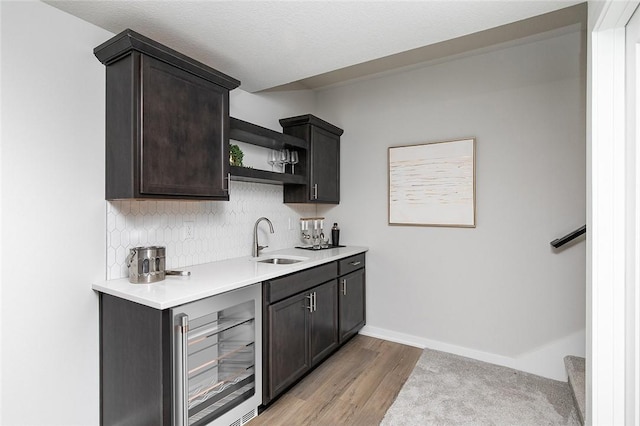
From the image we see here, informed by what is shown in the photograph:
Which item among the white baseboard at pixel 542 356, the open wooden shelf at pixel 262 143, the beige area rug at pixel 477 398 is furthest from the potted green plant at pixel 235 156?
the white baseboard at pixel 542 356

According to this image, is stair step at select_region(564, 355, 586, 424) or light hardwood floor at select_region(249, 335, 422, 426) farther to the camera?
light hardwood floor at select_region(249, 335, 422, 426)

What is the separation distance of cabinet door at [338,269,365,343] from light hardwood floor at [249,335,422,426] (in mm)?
193

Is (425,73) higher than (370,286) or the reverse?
higher

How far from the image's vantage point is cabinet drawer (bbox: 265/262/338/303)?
213 cm

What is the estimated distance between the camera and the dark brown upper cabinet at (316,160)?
3.12m

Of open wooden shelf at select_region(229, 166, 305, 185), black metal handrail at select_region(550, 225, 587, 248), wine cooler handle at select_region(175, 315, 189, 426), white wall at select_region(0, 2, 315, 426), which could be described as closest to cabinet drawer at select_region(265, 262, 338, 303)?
wine cooler handle at select_region(175, 315, 189, 426)

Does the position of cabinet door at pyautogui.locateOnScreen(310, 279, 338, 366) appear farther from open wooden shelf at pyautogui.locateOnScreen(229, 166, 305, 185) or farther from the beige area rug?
open wooden shelf at pyautogui.locateOnScreen(229, 166, 305, 185)

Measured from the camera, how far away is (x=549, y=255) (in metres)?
2.58

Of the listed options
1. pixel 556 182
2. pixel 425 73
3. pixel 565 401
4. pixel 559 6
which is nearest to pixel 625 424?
pixel 565 401

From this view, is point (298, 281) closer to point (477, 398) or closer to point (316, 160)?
point (316, 160)

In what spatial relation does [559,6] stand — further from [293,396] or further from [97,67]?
[293,396]

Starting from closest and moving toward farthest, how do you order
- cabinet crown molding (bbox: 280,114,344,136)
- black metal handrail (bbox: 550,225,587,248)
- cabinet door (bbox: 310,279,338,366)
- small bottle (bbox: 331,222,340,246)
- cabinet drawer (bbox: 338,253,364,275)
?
black metal handrail (bbox: 550,225,587,248), cabinet door (bbox: 310,279,338,366), cabinet drawer (bbox: 338,253,364,275), cabinet crown molding (bbox: 280,114,344,136), small bottle (bbox: 331,222,340,246)

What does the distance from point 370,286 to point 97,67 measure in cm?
285

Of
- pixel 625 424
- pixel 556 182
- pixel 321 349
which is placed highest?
pixel 556 182
